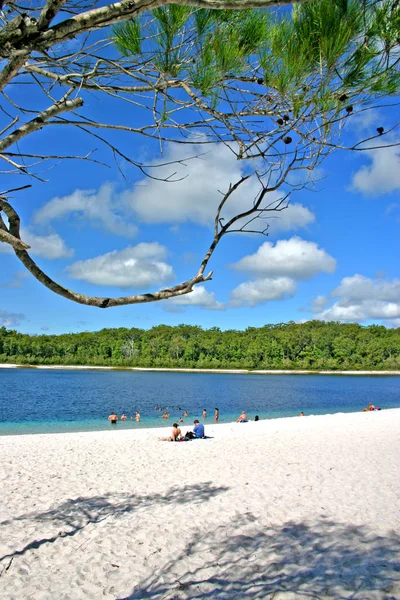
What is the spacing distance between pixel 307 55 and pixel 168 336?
386ft

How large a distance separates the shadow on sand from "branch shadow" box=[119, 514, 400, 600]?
5.01ft

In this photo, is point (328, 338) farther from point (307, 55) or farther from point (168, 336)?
point (307, 55)

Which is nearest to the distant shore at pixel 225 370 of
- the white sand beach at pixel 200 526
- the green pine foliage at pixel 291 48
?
the white sand beach at pixel 200 526

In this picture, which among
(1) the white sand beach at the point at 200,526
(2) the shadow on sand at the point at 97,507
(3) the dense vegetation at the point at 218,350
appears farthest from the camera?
(3) the dense vegetation at the point at 218,350

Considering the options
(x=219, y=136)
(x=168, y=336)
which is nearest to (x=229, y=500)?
(x=219, y=136)

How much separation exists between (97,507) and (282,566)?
3087 millimetres

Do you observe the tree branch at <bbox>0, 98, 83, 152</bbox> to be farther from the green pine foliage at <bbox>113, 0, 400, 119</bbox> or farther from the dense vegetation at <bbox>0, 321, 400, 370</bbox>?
the dense vegetation at <bbox>0, 321, 400, 370</bbox>

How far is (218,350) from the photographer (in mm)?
109312

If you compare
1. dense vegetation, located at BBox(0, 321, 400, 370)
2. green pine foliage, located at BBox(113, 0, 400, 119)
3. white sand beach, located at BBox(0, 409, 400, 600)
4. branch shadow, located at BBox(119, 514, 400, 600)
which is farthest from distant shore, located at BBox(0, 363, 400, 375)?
green pine foliage, located at BBox(113, 0, 400, 119)

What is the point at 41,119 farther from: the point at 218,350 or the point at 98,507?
the point at 218,350

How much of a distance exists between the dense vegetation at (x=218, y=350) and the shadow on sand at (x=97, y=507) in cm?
9687

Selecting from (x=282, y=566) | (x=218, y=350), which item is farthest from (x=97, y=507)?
(x=218, y=350)

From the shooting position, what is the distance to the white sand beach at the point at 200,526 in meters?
4.15

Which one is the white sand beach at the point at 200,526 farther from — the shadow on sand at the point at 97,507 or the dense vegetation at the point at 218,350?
the dense vegetation at the point at 218,350
